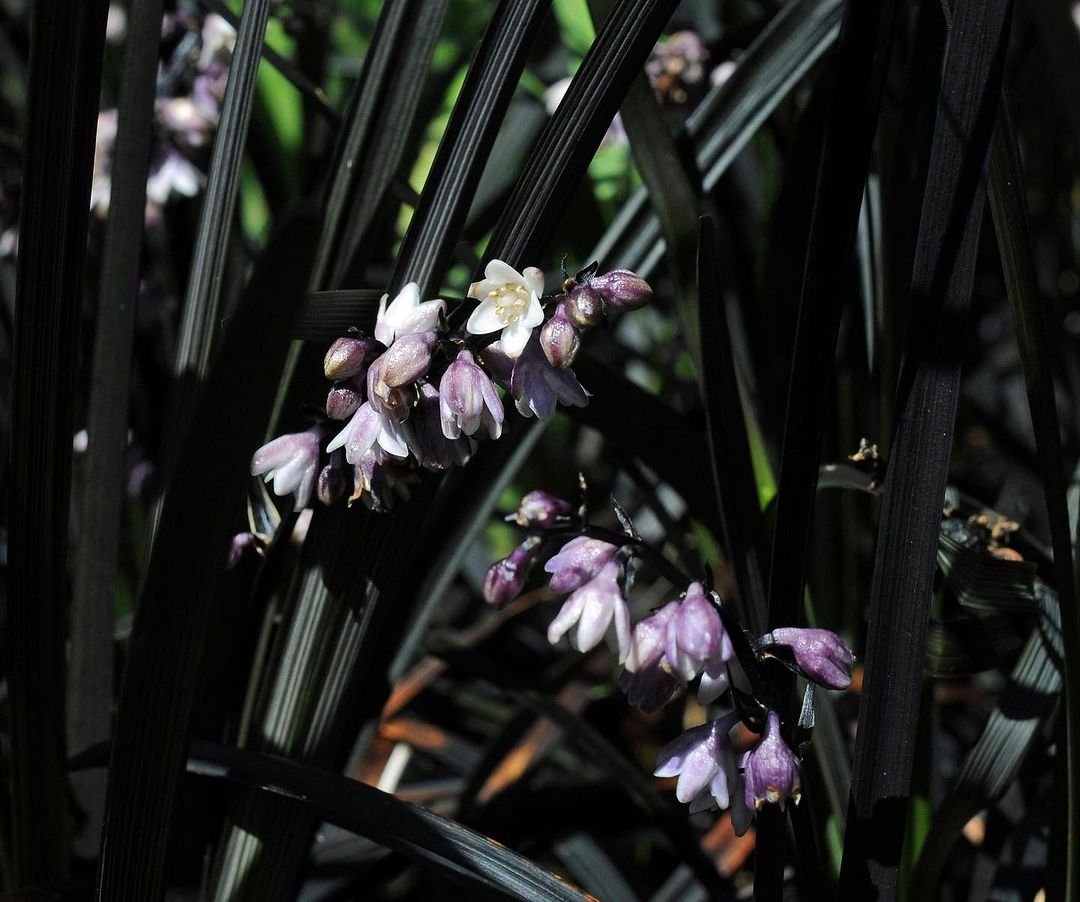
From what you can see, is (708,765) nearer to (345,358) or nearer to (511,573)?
(511,573)

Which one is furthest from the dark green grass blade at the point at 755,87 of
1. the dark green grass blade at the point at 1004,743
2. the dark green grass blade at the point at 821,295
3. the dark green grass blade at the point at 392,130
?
the dark green grass blade at the point at 1004,743

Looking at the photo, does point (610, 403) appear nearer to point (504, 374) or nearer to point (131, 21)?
point (504, 374)

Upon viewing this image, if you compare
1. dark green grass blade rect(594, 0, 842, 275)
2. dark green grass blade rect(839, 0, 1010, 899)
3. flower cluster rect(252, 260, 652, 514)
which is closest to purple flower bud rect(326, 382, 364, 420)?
flower cluster rect(252, 260, 652, 514)

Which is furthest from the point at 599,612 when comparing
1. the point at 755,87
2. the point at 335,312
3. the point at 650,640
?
the point at 755,87

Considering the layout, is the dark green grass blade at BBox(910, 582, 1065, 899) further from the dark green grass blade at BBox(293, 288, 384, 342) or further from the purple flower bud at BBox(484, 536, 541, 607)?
the dark green grass blade at BBox(293, 288, 384, 342)

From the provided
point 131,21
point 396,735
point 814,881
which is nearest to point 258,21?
point 131,21

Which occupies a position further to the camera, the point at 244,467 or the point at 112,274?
the point at 112,274
